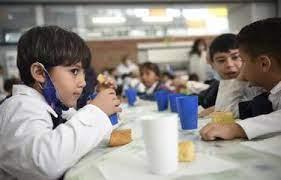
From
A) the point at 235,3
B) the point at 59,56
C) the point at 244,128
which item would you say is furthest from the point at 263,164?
the point at 235,3

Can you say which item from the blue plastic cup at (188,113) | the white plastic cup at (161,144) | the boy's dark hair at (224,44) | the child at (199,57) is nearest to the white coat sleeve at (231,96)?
the blue plastic cup at (188,113)

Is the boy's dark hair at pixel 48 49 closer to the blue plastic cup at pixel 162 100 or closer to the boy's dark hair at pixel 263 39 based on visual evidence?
the boy's dark hair at pixel 263 39

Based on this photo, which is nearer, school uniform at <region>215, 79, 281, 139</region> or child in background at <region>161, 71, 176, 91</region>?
school uniform at <region>215, 79, 281, 139</region>

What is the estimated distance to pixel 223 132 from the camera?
92cm

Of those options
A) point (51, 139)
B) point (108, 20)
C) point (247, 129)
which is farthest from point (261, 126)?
point (108, 20)

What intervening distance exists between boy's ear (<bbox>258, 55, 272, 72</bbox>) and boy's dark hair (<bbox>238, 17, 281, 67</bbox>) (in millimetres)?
14

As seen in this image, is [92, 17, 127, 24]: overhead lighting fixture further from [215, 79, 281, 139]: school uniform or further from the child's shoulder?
the child's shoulder

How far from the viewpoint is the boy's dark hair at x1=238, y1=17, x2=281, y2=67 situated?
1075 mm

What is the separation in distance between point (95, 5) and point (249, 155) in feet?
8.53

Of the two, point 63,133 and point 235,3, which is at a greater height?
point 235,3

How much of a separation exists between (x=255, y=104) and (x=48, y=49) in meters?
0.71

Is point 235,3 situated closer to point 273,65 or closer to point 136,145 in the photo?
point 273,65

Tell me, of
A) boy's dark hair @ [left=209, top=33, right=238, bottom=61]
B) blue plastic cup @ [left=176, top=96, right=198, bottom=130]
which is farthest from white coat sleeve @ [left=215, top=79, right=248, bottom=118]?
boy's dark hair @ [left=209, top=33, right=238, bottom=61]

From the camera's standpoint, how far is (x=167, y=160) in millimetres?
691
